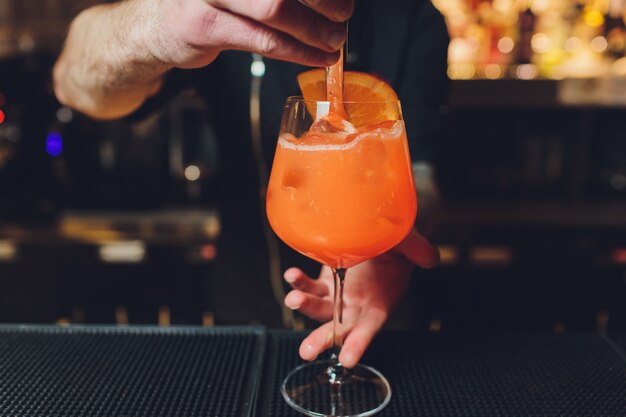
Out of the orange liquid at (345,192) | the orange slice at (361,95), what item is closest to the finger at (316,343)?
the orange liquid at (345,192)

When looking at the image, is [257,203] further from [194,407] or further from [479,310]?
[479,310]

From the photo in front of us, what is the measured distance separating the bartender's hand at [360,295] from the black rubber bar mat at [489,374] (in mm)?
69

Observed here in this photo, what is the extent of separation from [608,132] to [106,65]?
250cm

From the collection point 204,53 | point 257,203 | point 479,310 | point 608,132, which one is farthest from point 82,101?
point 608,132

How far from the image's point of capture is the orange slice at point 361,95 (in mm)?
800

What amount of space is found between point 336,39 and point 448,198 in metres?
2.12

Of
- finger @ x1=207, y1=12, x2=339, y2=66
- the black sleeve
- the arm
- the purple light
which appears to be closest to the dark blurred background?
the purple light

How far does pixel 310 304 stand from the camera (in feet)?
2.97

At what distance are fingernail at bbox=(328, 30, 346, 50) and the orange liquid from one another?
142 millimetres

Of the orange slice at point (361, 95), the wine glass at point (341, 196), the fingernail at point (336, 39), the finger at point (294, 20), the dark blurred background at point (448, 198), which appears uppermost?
the finger at point (294, 20)

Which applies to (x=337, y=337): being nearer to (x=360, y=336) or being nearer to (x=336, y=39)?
(x=360, y=336)

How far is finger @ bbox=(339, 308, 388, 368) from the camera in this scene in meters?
0.81

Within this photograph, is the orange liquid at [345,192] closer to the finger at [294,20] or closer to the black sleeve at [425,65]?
the finger at [294,20]

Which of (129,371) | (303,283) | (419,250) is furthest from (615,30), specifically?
(129,371)
